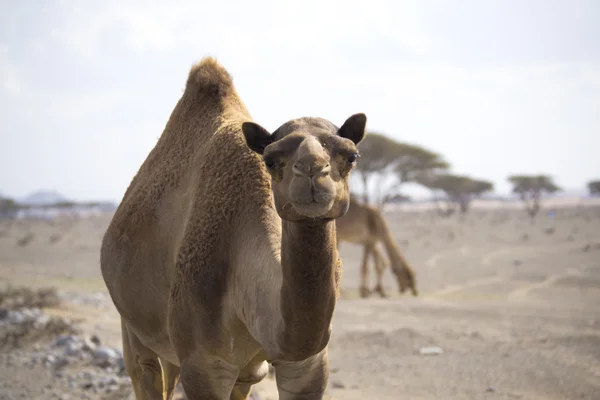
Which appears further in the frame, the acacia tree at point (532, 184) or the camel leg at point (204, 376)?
the acacia tree at point (532, 184)

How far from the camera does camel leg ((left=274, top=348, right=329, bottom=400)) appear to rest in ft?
10.7

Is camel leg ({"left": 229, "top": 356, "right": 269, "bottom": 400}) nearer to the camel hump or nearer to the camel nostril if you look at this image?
the camel nostril

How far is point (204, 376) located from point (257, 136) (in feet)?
4.85

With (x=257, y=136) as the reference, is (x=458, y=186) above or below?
below

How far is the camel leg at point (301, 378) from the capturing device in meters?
3.27

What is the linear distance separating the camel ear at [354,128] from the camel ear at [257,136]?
1.18 ft

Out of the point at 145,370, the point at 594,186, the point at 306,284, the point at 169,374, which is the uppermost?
the point at 306,284

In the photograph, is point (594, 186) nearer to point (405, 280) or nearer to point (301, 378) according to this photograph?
point (405, 280)

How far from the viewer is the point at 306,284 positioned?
264 cm

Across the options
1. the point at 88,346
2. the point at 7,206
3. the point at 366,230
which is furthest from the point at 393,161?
the point at 7,206

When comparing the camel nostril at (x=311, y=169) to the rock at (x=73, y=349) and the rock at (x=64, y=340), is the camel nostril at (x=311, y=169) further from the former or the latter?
the rock at (x=64, y=340)

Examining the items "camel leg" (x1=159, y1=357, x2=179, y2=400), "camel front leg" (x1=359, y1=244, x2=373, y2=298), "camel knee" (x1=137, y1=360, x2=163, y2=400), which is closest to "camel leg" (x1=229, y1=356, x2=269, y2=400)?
"camel knee" (x1=137, y1=360, x2=163, y2=400)

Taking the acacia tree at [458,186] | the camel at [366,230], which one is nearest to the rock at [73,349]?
the camel at [366,230]

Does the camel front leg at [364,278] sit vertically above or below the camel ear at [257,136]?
below
